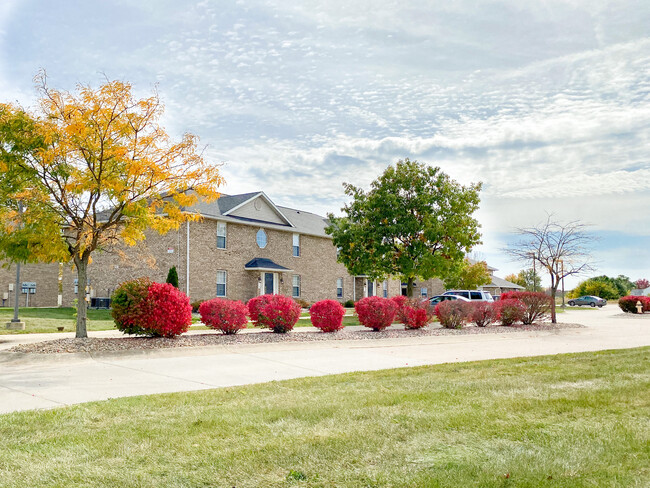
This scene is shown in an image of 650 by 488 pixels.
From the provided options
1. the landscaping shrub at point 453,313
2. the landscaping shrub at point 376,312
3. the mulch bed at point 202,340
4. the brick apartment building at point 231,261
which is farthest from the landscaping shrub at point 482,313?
the brick apartment building at point 231,261

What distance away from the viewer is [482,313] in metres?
23.1

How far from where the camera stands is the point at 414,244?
98.9 feet

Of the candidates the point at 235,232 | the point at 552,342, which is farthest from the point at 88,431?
the point at 235,232

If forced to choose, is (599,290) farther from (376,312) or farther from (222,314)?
(222,314)

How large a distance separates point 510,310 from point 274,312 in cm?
1172

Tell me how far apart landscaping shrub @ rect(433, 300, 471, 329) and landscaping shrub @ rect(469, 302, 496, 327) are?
3.00ft

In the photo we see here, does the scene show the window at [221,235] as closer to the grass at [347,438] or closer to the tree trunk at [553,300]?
the tree trunk at [553,300]

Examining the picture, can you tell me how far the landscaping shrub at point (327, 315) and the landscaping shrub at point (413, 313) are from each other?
2.77 meters

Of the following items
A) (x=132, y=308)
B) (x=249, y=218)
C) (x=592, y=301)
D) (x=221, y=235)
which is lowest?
(x=592, y=301)

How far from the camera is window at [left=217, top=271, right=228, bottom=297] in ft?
108

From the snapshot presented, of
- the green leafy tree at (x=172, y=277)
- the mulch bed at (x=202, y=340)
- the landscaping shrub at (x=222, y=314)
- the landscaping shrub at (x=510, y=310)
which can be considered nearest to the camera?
the mulch bed at (x=202, y=340)

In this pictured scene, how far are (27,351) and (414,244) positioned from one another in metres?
21.4

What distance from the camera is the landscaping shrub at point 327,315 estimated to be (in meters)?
18.2

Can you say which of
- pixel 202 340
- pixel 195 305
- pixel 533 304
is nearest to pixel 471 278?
pixel 533 304
